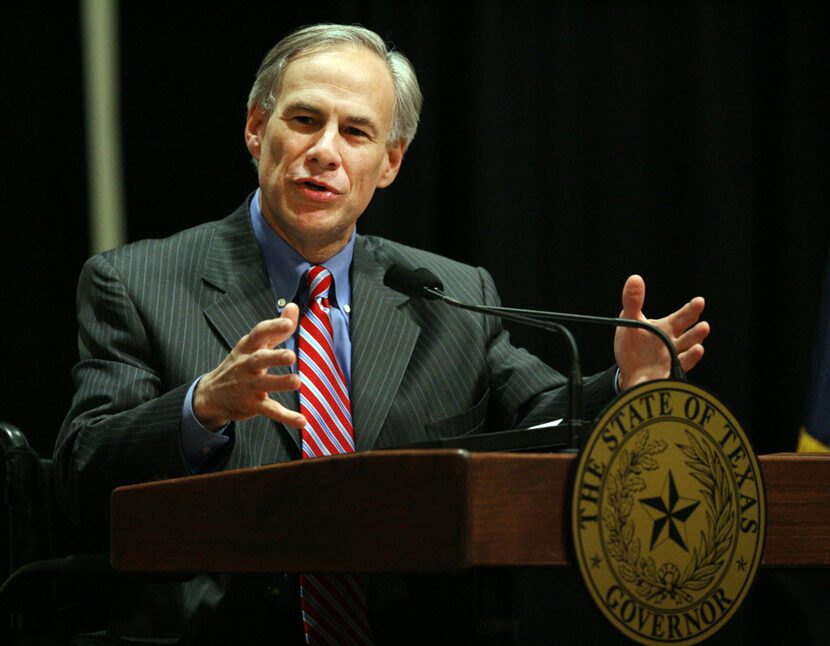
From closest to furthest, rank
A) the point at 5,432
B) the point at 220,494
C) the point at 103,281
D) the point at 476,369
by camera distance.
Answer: the point at 220,494 < the point at 5,432 < the point at 103,281 < the point at 476,369

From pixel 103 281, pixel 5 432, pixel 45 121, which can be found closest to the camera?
pixel 5 432

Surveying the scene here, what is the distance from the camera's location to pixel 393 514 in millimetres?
1047

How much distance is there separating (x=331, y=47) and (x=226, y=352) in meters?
0.66

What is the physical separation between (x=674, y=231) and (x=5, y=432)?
5.87 feet

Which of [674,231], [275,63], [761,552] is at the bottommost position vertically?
[761,552]

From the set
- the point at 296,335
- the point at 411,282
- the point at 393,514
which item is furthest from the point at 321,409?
the point at 393,514

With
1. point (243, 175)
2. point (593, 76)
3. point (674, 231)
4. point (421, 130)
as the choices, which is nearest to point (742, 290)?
point (674, 231)

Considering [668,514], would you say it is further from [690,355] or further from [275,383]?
[690,355]

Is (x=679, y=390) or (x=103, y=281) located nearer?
(x=679, y=390)

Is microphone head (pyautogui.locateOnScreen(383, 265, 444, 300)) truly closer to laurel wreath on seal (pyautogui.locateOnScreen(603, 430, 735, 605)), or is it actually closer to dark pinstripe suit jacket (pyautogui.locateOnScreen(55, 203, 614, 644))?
dark pinstripe suit jacket (pyautogui.locateOnScreen(55, 203, 614, 644))

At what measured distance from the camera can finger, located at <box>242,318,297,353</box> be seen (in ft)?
4.14

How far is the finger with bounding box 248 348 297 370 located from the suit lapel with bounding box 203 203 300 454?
1.93 feet

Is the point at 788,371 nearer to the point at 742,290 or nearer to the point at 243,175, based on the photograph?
the point at 742,290

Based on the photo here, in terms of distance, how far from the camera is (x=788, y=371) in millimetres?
2930
